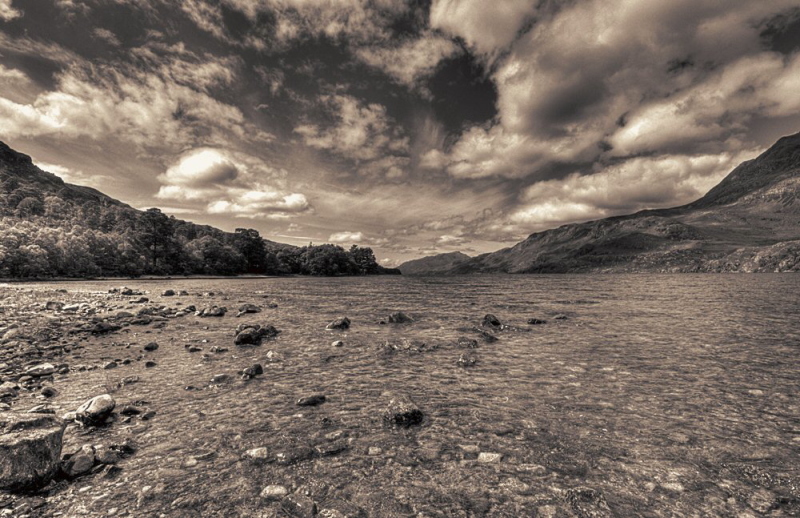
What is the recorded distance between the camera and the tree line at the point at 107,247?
3514 inches

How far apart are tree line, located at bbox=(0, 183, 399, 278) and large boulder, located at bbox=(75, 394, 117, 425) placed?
117533 millimetres

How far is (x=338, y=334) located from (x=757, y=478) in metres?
17.5

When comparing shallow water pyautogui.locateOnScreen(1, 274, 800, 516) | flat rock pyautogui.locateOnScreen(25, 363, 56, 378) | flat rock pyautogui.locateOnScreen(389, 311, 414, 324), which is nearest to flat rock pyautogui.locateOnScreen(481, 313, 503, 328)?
flat rock pyautogui.locateOnScreen(389, 311, 414, 324)

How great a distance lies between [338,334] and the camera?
19859 mm

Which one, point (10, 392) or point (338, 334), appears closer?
point (10, 392)

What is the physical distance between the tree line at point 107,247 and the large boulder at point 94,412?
11753 centimetres

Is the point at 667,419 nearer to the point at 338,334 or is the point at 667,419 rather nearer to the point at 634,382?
the point at 634,382

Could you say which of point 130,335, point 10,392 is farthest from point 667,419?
point 130,335

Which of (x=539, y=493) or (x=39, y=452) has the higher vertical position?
(x=39, y=452)

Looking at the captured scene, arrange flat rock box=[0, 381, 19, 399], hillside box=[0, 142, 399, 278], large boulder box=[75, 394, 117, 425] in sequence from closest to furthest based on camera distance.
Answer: large boulder box=[75, 394, 117, 425] → flat rock box=[0, 381, 19, 399] → hillside box=[0, 142, 399, 278]

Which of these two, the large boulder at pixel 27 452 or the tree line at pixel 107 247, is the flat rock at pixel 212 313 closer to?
the large boulder at pixel 27 452

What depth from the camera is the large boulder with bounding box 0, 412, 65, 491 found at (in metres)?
5.15

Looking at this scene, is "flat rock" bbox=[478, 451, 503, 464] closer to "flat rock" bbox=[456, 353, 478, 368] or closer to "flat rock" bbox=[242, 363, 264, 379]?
"flat rock" bbox=[456, 353, 478, 368]

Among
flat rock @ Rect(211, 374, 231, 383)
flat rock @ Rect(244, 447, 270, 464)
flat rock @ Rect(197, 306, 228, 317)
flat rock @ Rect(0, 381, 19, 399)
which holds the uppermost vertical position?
flat rock @ Rect(197, 306, 228, 317)
